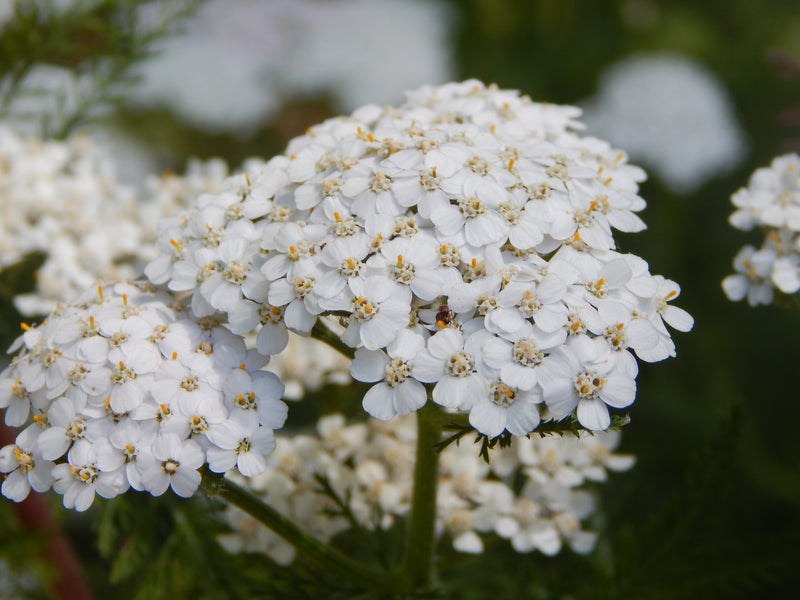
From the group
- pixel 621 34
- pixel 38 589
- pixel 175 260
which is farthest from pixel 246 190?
pixel 621 34

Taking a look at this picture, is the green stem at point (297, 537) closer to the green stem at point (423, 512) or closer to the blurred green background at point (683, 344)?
the green stem at point (423, 512)

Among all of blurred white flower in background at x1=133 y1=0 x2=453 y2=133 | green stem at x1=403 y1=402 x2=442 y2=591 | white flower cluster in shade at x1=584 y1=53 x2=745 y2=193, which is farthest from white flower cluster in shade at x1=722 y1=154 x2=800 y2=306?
blurred white flower in background at x1=133 y1=0 x2=453 y2=133

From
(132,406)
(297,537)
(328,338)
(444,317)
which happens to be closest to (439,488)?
(297,537)

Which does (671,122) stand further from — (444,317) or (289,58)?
(444,317)

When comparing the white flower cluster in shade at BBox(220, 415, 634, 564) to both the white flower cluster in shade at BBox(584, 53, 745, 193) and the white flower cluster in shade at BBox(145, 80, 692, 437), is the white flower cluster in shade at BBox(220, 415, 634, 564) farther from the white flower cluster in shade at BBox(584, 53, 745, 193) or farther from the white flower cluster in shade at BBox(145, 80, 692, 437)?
the white flower cluster in shade at BBox(584, 53, 745, 193)

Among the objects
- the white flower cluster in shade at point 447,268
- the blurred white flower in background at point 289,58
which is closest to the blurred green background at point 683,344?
the blurred white flower in background at point 289,58
